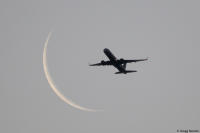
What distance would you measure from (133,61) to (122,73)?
8.81m

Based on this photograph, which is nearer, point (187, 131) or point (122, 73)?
point (187, 131)

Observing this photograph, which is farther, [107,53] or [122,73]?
[122,73]

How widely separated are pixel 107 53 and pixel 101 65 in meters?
9.67

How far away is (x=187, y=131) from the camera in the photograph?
15200cm

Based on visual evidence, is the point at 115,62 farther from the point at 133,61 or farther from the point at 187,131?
the point at 187,131

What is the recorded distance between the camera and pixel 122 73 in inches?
6526

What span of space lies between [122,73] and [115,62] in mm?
9804

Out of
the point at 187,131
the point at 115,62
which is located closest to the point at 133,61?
the point at 115,62

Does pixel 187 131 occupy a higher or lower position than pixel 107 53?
lower

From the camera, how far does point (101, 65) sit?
16025 centimetres

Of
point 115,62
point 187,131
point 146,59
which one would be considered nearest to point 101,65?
point 115,62

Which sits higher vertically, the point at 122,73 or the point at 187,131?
the point at 122,73

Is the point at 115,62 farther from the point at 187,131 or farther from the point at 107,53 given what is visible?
the point at 187,131

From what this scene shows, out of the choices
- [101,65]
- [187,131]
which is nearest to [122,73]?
[101,65]
